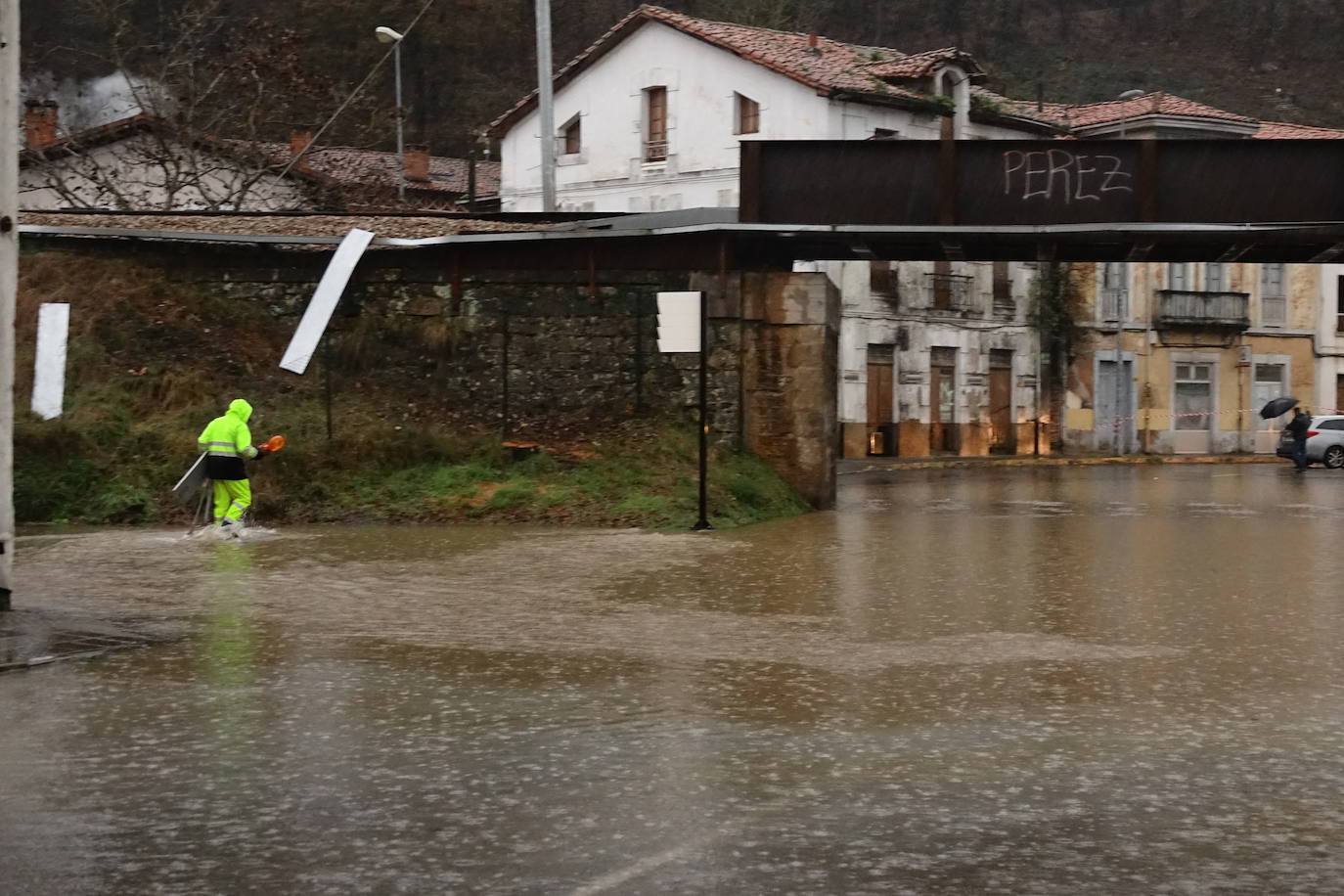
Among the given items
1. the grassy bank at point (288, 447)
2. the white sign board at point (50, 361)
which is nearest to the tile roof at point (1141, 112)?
the grassy bank at point (288, 447)

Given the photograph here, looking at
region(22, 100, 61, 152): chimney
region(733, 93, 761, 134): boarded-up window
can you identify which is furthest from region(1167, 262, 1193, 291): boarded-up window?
region(22, 100, 61, 152): chimney

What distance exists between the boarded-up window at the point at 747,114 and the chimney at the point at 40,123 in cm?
1820

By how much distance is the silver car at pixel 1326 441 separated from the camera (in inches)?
1660

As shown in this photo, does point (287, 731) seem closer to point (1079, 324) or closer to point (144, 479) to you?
point (144, 479)

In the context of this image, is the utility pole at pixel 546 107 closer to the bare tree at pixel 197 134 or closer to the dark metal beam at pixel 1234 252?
the dark metal beam at pixel 1234 252

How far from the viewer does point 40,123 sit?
47375 millimetres

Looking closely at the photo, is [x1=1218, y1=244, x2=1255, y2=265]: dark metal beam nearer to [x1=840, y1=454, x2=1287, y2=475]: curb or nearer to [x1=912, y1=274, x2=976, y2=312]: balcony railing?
[x1=840, y1=454, x2=1287, y2=475]: curb

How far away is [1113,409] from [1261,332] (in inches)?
254

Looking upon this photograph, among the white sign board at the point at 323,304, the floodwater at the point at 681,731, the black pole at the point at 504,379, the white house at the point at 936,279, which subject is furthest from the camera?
the white house at the point at 936,279

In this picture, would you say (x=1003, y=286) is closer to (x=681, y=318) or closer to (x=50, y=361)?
(x=681, y=318)

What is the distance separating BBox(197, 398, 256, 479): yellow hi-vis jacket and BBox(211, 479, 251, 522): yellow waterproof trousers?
0.08 metres

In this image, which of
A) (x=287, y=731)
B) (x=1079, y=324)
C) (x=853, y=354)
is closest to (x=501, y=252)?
(x=287, y=731)

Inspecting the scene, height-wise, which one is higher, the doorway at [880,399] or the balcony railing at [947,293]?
the balcony railing at [947,293]

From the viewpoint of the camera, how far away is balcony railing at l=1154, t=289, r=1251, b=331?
172ft
